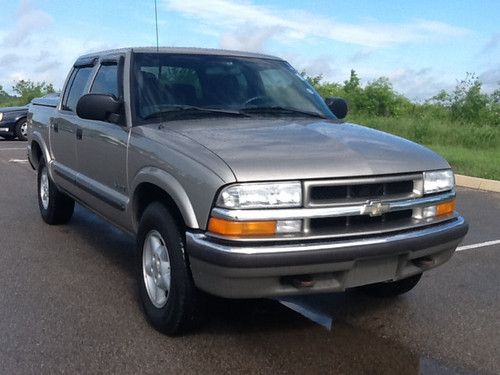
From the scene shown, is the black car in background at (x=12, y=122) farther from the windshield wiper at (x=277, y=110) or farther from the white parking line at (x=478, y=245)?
the windshield wiper at (x=277, y=110)

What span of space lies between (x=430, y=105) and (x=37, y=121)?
22424mm

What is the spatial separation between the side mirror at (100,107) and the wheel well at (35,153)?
2.76 meters

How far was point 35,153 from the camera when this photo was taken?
7023 mm

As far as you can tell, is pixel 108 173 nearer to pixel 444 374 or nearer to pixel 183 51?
pixel 183 51

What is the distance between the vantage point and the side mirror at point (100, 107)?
425 cm

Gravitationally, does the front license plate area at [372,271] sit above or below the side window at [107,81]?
below

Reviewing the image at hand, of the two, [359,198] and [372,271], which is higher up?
[359,198]

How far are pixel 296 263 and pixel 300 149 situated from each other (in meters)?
0.68

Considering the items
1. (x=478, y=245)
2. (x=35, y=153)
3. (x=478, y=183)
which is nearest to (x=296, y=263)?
(x=478, y=245)

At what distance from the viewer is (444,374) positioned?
3332 millimetres

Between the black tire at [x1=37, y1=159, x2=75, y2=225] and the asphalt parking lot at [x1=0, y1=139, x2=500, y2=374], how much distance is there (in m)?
0.92

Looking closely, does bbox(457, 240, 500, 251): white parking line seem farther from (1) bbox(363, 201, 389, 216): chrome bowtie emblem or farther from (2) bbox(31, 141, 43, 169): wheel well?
(2) bbox(31, 141, 43, 169): wheel well

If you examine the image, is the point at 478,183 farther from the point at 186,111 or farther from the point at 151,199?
the point at 151,199

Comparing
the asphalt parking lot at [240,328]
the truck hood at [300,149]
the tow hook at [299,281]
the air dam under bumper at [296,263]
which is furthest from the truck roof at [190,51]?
the tow hook at [299,281]
